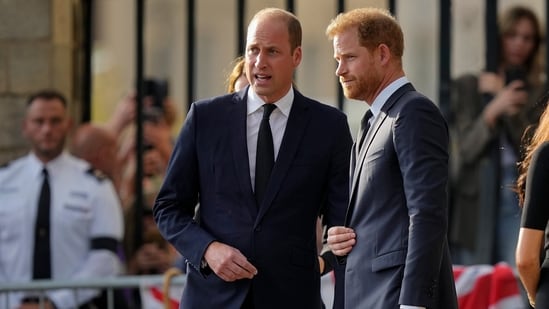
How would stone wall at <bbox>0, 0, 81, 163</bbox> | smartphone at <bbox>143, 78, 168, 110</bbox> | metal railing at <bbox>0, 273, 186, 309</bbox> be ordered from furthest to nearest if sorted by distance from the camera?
smartphone at <bbox>143, 78, 168, 110</bbox>
stone wall at <bbox>0, 0, 81, 163</bbox>
metal railing at <bbox>0, 273, 186, 309</bbox>

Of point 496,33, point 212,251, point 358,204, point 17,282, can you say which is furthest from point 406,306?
point 496,33

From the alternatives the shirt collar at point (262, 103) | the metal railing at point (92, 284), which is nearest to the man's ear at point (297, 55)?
the shirt collar at point (262, 103)

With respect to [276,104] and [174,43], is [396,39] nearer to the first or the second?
[276,104]

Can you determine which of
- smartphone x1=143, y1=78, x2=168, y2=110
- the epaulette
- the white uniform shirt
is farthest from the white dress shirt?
smartphone x1=143, y1=78, x2=168, y2=110

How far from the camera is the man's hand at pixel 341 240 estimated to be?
18.2 ft

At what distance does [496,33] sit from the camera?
31.3ft

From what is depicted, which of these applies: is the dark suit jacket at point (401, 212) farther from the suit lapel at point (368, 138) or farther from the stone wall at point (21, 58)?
the stone wall at point (21, 58)

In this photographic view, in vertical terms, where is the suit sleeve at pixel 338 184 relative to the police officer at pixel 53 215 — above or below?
above

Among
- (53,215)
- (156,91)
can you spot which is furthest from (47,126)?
(156,91)

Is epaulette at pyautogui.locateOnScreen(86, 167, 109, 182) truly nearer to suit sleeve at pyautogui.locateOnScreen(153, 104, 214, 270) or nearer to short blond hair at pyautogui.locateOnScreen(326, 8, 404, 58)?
suit sleeve at pyautogui.locateOnScreen(153, 104, 214, 270)

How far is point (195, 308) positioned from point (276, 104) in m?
0.84

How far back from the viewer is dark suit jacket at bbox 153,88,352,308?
5945 millimetres

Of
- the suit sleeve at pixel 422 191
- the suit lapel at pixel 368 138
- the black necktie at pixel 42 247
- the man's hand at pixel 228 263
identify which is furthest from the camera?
the black necktie at pixel 42 247

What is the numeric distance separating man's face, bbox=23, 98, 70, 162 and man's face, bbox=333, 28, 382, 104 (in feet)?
12.1
